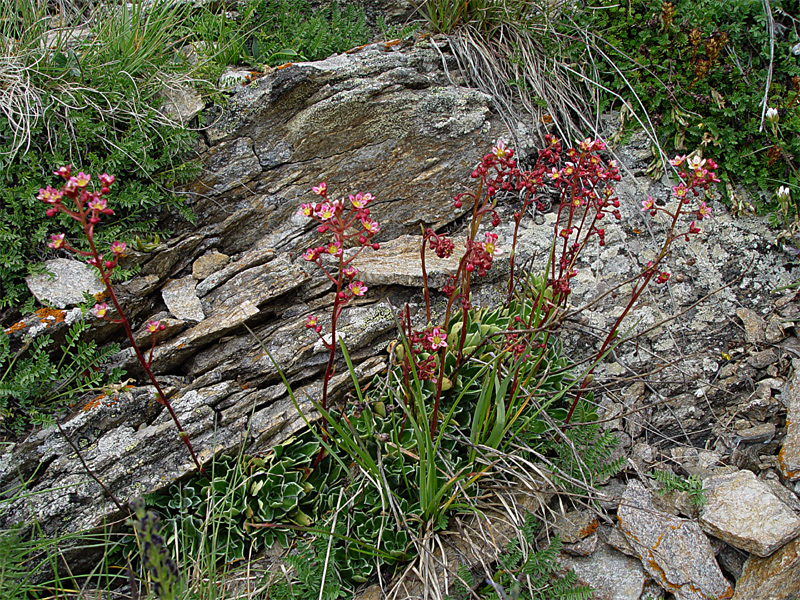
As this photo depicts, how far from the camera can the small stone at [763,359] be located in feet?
11.0

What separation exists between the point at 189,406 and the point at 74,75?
2181 millimetres

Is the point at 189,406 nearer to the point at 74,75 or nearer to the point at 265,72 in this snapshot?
the point at 74,75

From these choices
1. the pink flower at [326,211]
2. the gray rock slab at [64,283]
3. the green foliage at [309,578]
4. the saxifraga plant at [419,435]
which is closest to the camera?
the pink flower at [326,211]

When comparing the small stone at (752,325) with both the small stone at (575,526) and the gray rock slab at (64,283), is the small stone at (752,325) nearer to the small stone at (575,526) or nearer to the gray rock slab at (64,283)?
the small stone at (575,526)

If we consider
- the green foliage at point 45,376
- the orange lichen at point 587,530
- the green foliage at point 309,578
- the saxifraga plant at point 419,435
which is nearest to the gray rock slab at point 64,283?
the green foliage at point 45,376

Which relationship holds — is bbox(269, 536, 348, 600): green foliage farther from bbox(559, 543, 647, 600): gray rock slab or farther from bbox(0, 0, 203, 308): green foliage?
bbox(0, 0, 203, 308): green foliage

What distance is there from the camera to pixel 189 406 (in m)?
2.85

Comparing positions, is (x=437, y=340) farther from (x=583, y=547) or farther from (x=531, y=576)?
(x=583, y=547)

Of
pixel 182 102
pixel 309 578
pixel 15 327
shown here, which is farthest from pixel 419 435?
pixel 182 102

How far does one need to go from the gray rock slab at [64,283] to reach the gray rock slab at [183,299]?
355 mm

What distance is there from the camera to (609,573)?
2.62 m

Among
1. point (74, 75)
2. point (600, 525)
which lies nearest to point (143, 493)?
point (600, 525)

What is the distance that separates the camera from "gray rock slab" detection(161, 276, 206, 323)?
3188mm

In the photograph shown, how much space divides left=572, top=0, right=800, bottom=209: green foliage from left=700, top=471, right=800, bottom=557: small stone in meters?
2.15
